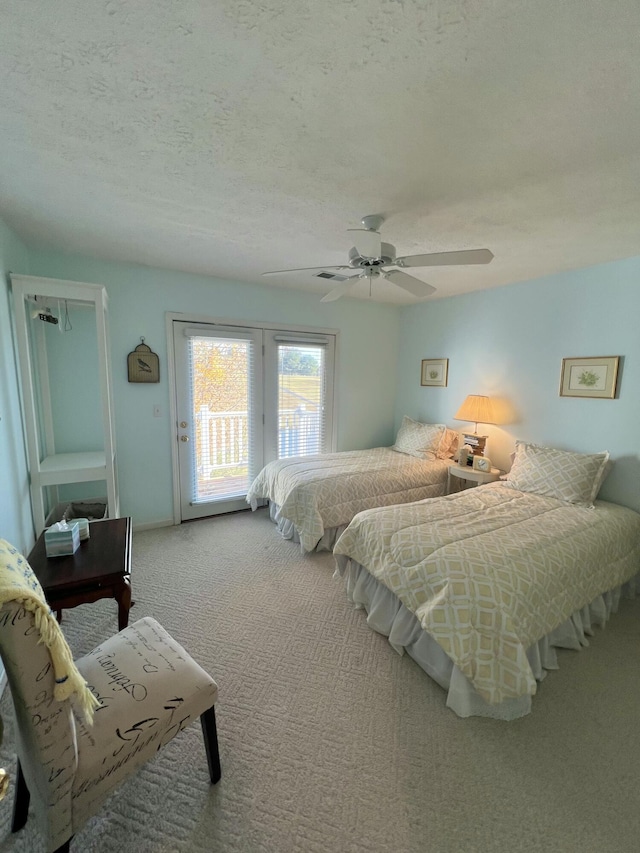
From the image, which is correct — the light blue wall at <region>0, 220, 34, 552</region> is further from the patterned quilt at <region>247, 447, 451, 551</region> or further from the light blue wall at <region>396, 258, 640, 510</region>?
the light blue wall at <region>396, 258, 640, 510</region>

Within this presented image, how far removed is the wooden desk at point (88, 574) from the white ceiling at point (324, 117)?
73.2 inches

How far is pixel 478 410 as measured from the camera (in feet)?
11.1

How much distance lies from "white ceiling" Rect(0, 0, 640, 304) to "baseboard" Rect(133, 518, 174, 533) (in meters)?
2.53

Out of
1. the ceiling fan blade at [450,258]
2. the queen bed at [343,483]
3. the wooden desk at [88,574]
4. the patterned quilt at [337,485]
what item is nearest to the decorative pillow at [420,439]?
the queen bed at [343,483]

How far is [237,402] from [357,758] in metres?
2.94

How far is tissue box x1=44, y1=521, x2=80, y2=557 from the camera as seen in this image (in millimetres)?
1714

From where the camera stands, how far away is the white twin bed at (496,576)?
1546 millimetres

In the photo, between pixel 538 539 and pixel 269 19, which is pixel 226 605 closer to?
pixel 538 539

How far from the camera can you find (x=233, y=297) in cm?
348

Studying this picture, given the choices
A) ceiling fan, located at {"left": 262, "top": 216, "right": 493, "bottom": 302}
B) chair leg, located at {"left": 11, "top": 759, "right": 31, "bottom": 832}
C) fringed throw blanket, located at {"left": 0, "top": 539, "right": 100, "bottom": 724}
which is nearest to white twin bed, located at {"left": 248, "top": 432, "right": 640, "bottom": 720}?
fringed throw blanket, located at {"left": 0, "top": 539, "right": 100, "bottom": 724}

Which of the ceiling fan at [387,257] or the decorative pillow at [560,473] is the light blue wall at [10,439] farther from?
the decorative pillow at [560,473]

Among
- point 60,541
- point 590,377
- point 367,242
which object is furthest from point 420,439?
point 60,541

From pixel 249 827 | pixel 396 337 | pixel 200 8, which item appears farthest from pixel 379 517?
pixel 396 337

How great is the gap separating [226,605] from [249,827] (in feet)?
3.94
